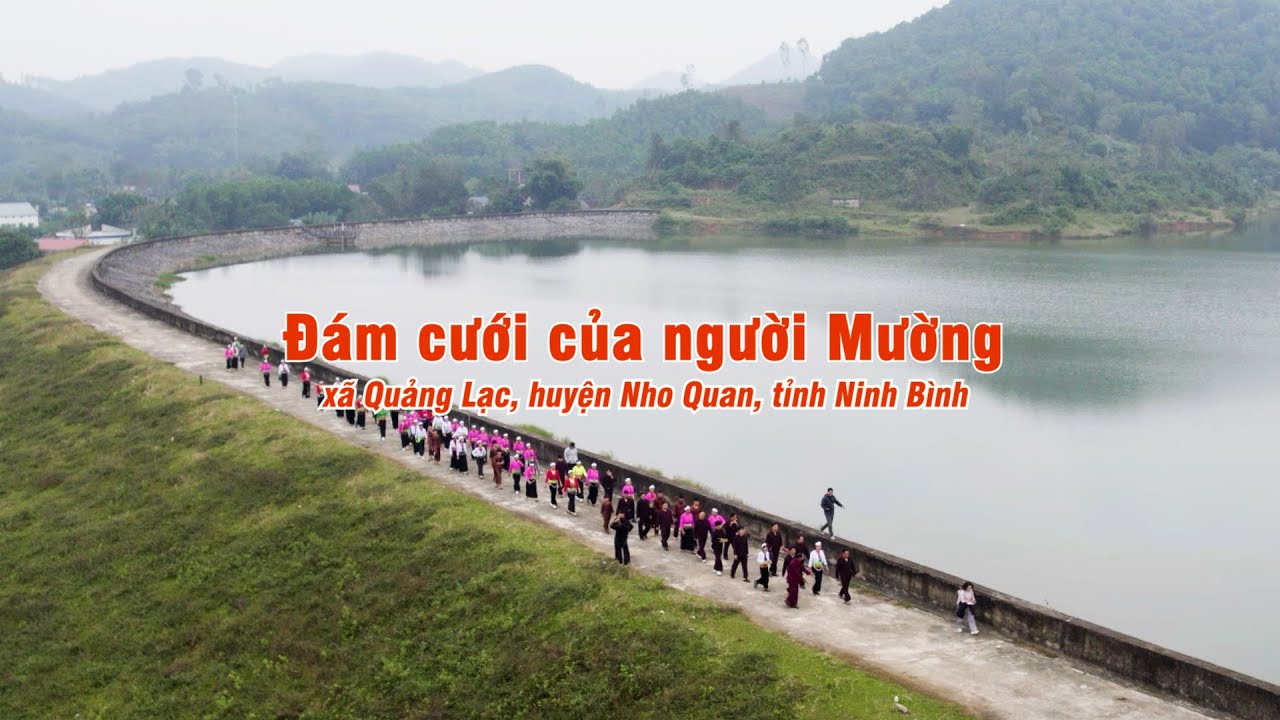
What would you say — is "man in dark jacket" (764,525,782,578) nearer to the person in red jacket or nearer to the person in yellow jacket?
the person in yellow jacket

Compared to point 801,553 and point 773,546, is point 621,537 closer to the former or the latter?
point 773,546

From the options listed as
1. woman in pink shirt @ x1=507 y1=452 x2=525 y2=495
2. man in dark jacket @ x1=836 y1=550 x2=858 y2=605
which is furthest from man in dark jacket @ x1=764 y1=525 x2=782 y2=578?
woman in pink shirt @ x1=507 y1=452 x2=525 y2=495

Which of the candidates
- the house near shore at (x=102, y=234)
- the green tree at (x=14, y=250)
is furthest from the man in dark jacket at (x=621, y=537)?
the house near shore at (x=102, y=234)

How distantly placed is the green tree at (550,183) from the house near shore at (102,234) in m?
38.1

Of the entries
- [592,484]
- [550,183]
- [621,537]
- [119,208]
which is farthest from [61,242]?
[621,537]

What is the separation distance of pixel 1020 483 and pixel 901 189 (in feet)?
283

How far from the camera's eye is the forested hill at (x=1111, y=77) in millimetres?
142625

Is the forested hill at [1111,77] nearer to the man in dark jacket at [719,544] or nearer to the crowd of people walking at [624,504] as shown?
the crowd of people walking at [624,504]

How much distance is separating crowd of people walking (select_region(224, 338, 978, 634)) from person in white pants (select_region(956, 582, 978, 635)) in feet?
0.05

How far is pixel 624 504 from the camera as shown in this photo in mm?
19172

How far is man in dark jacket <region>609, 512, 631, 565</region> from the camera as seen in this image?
18438 mm

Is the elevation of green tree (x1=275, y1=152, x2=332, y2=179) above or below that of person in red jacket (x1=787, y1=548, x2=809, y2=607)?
above

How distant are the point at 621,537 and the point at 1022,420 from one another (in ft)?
71.4

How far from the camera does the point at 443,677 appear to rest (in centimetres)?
1747
